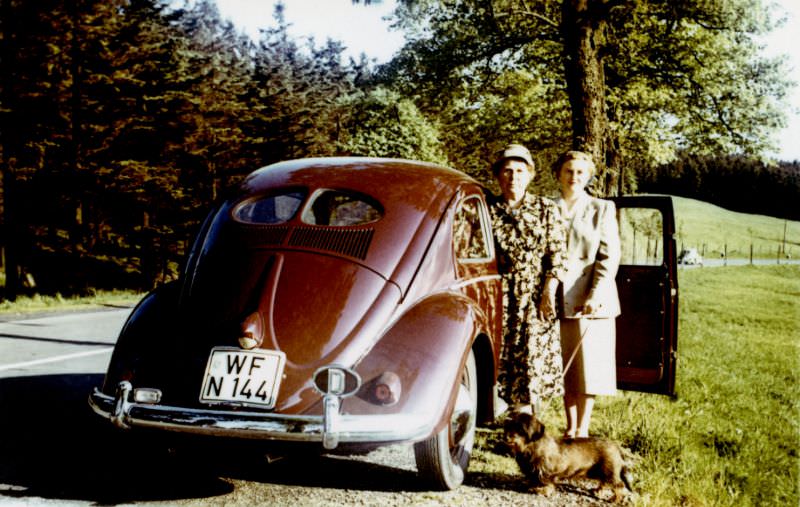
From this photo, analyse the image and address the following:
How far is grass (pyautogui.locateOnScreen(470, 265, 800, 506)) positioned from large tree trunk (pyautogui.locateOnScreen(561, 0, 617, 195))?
2.66 meters

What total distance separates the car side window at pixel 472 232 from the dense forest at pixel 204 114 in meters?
9.07

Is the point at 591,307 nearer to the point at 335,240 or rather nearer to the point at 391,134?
the point at 335,240

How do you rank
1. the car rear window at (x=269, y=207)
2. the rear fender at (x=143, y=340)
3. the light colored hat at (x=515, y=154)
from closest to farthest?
the rear fender at (x=143, y=340) → the car rear window at (x=269, y=207) → the light colored hat at (x=515, y=154)

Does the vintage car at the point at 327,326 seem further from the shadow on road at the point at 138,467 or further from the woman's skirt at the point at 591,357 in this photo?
the woman's skirt at the point at 591,357

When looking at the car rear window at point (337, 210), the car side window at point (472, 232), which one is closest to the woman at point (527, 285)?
the car side window at point (472, 232)

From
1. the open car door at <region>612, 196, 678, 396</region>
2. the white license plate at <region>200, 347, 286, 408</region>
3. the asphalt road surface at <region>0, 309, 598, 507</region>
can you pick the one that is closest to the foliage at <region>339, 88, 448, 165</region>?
the open car door at <region>612, 196, 678, 396</region>

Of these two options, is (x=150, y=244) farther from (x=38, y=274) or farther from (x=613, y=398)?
(x=613, y=398)

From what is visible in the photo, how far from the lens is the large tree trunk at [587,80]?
7.56 meters

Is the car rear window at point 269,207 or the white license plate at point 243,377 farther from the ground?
the car rear window at point 269,207

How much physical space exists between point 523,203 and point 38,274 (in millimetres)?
22577

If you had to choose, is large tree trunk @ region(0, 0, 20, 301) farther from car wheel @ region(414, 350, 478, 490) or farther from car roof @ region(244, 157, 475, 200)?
car wheel @ region(414, 350, 478, 490)

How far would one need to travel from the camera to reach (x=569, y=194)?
4.63m

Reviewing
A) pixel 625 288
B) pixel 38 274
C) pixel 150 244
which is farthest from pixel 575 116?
pixel 38 274

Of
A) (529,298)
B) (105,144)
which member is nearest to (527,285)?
(529,298)
